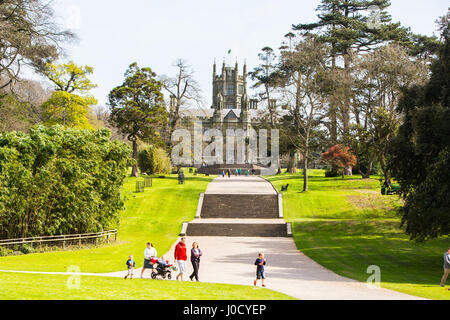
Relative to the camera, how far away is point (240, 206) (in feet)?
141

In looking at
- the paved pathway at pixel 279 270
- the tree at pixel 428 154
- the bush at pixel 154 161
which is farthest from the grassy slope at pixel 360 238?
the bush at pixel 154 161

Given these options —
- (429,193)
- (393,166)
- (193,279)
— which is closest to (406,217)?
(429,193)

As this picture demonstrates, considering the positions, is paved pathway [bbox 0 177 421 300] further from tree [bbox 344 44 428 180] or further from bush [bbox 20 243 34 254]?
tree [bbox 344 44 428 180]

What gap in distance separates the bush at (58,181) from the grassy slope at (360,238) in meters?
12.5

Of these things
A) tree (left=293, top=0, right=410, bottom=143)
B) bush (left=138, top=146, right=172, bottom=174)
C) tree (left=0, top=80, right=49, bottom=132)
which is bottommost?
bush (left=138, top=146, right=172, bottom=174)

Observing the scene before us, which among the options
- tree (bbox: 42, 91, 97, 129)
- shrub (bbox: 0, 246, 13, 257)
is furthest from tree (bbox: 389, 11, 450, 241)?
tree (bbox: 42, 91, 97, 129)

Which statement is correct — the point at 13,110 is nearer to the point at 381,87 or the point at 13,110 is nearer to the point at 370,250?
the point at 370,250

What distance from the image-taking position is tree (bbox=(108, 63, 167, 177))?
5816 cm

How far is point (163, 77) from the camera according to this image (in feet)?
210

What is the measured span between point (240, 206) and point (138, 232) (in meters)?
10.8

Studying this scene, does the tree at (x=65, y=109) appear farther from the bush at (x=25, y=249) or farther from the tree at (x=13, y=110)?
the bush at (x=25, y=249)

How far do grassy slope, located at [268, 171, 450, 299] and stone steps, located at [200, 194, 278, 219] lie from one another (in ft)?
4.64

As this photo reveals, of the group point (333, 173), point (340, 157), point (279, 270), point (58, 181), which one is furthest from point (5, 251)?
point (333, 173)

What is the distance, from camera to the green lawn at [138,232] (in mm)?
21734
